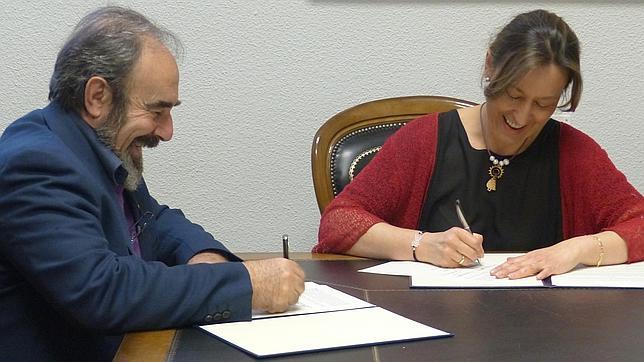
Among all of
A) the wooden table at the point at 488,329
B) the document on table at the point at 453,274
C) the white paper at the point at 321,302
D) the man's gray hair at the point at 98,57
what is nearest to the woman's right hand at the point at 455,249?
the document on table at the point at 453,274

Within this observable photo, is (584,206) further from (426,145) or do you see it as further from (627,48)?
(627,48)

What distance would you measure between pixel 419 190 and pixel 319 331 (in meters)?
1.04

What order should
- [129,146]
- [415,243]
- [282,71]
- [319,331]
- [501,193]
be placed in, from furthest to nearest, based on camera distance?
1. [282,71]
2. [501,193]
3. [415,243]
4. [129,146]
5. [319,331]

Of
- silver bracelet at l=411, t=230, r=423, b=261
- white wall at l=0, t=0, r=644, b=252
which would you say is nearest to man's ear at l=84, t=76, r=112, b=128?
silver bracelet at l=411, t=230, r=423, b=261

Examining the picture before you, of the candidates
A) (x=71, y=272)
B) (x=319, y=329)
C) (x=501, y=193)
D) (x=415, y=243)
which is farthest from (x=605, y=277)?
(x=71, y=272)

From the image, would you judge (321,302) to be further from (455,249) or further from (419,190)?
(419,190)

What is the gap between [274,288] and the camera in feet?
5.26

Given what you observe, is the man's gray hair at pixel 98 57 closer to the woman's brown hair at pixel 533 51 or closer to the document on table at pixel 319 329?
the document on table at pixel 319 329

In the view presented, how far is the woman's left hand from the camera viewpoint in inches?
75.1

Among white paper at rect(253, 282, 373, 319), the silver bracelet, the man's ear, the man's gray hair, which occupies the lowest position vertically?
the silver bracelet

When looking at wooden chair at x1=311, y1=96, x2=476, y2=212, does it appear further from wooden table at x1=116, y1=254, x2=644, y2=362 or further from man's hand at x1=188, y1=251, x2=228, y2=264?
wooden table at x1=116, y1=254, x2=644, y2=362

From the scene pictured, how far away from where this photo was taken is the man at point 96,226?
1.51 meters

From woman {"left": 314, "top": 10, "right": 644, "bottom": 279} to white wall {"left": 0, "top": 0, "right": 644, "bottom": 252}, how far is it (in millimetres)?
508

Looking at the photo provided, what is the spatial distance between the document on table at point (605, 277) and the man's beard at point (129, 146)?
32.5 inches
